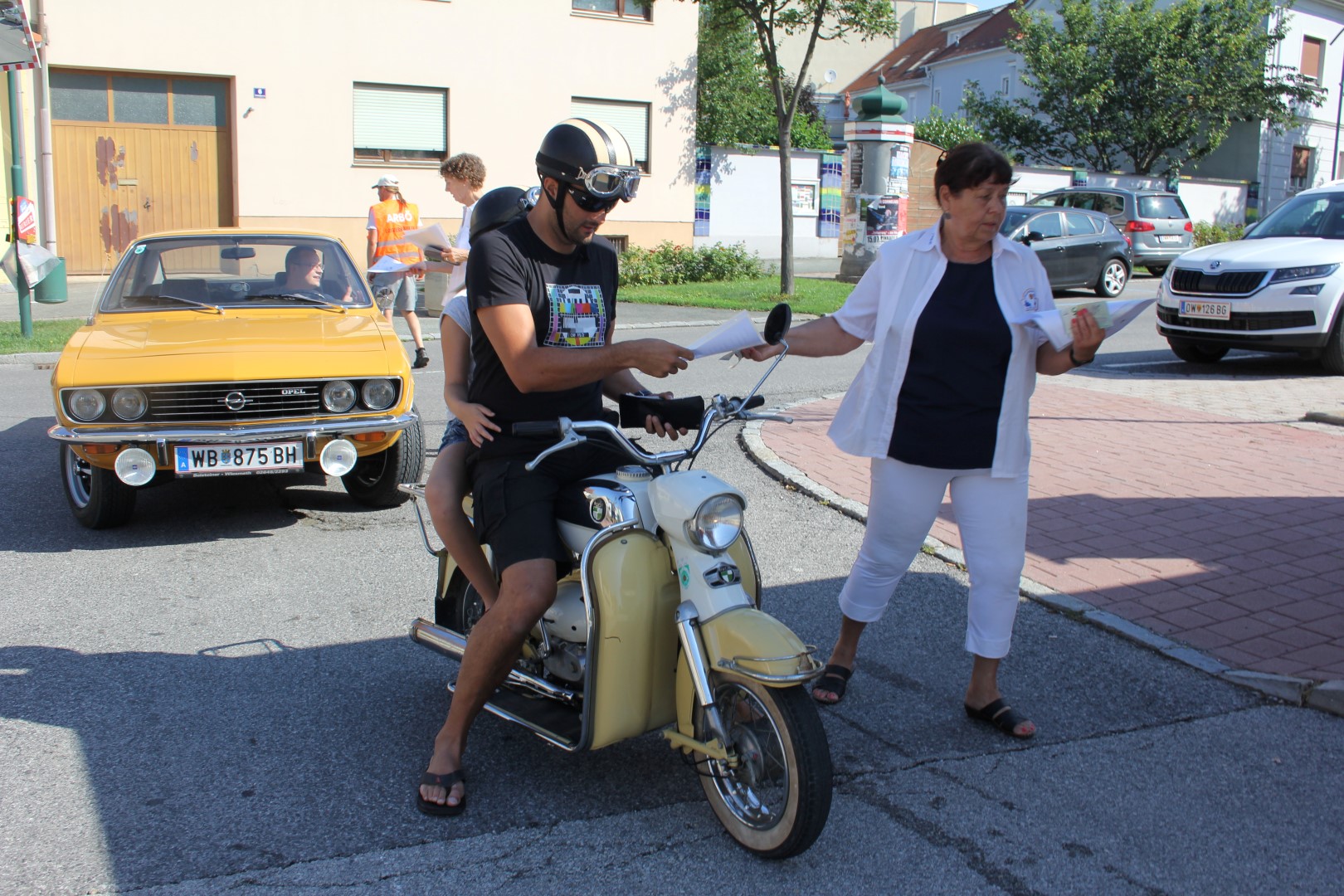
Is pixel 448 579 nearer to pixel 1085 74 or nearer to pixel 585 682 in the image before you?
pixel 585 682

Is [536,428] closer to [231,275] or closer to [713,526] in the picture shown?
[713,526]

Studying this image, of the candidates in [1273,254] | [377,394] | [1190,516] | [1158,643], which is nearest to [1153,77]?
[1273,254]

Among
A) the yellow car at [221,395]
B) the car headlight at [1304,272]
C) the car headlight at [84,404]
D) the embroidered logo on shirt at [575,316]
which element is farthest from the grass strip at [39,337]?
the car headlight at [1304,272]

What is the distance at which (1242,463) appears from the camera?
7.82m

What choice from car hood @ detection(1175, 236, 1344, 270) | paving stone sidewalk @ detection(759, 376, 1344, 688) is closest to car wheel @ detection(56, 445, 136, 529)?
paving stone sidewalk @ detection(759, 376, 1344, 688)

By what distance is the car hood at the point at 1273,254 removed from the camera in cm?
1148

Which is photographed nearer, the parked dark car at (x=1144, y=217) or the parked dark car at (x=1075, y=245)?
the parked dark car at (x=1075, y=245)

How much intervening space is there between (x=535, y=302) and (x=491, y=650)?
99 cm

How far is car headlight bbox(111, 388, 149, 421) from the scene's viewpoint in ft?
19.2

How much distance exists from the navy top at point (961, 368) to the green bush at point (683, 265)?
18.4 m

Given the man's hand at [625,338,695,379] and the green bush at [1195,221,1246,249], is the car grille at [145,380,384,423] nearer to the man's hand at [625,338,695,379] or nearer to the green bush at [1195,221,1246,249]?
the man's hand at [625,338,695,379]

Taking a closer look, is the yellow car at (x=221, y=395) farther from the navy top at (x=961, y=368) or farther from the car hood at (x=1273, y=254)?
the car hood at (x=1273, y=254)

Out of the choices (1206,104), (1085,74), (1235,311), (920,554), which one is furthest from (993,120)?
(920,554)

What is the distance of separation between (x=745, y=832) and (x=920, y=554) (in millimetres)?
3046
